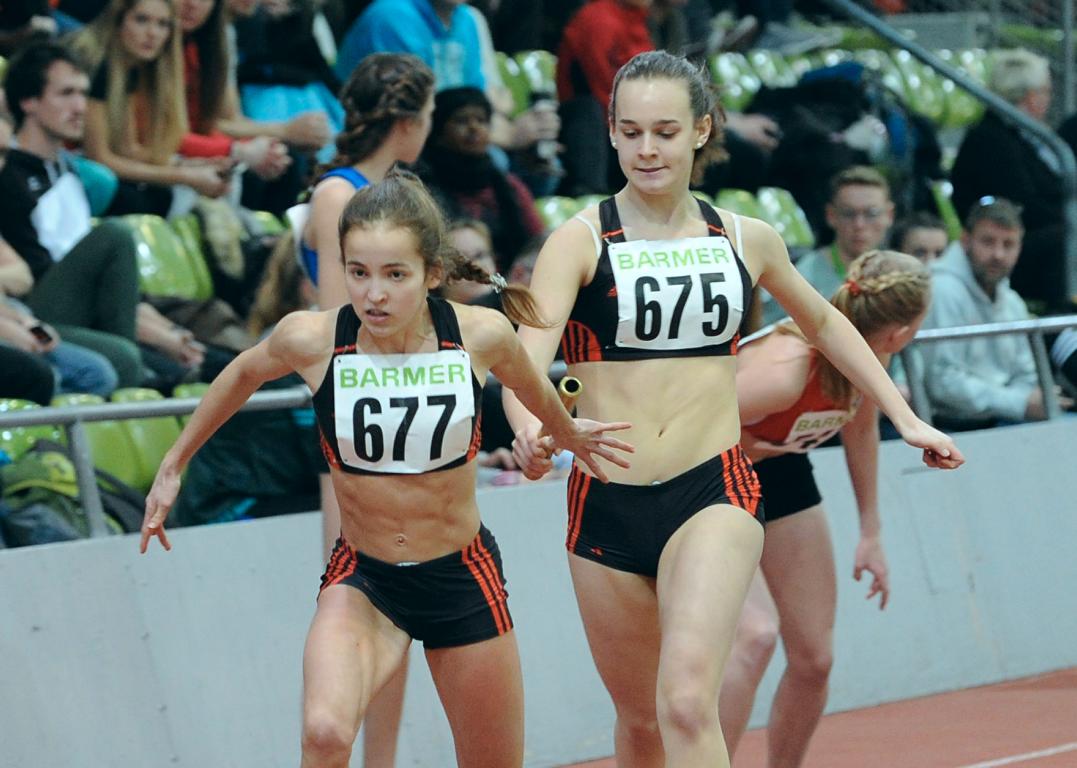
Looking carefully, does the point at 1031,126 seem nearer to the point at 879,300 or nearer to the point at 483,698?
the point at 879,300

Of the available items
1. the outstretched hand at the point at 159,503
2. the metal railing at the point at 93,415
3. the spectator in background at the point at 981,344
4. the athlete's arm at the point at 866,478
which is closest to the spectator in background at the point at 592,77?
the spectator in background at the point at 981,344

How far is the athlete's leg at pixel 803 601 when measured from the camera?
5.61 metres

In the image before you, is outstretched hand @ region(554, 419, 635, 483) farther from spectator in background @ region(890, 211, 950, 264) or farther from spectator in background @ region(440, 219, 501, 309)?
spectator in background @ region(890, 211, 950, 264)

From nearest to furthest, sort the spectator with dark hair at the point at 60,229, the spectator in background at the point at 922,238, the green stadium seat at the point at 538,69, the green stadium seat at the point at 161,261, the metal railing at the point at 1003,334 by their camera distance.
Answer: the spectator with dark hair at the point at 60,229
the green stadium seat at the point at 161,261
the metal railing at the point at 1003,334
the spectator in background at the point at 922,238
the green stadium seat at the point at 538,69

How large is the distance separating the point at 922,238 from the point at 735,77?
2.77 meters

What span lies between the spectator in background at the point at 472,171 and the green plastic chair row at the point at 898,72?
3583mm


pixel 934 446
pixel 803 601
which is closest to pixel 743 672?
pixel 803 601

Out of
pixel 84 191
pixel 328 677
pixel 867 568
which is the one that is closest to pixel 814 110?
pixel 84 191

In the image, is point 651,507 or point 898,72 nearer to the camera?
point 651,507

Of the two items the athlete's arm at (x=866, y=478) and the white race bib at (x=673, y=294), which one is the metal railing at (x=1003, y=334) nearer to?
the athlete's arm at (x=866, y=478)

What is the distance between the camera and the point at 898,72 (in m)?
14.4

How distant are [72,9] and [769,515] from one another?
511cm

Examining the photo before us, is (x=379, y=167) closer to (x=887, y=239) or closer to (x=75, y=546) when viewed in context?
(x=75, y=546)

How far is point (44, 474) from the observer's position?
6.02 meters
